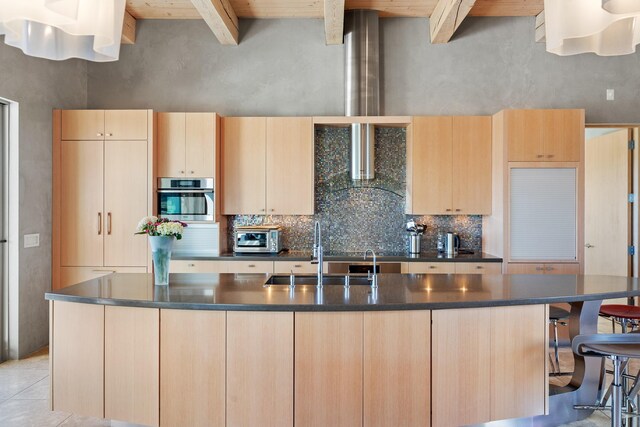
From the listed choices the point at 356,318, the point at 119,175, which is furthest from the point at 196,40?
the point at 356,318

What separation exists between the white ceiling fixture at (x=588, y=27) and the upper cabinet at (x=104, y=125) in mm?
3783

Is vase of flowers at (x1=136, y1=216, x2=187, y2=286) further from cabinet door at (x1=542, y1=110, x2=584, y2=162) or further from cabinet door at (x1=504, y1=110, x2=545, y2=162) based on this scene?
cabinet door at (x1=542, y1=110, x2=584, y2=162)

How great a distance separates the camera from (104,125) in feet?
15.3

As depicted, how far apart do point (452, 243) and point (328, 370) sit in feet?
9.39

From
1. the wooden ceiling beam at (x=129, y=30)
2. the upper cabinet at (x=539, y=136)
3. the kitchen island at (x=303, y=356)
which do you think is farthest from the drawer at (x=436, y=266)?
the wooden ceiling beam at (x=129, y=30)

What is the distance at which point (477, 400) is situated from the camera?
255 cm

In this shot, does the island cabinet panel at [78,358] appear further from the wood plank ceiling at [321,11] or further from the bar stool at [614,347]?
the wood plank ceiling at [321,11]

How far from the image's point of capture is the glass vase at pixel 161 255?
2875 millimetres

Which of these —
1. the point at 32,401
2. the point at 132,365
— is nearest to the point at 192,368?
the point at 132,365

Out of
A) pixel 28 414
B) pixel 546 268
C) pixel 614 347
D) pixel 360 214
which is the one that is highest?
pixel 360 214

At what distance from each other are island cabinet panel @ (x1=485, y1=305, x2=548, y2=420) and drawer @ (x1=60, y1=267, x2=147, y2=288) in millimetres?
3471

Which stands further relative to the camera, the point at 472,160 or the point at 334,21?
the point at 472,160

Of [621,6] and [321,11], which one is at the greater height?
[321,11]

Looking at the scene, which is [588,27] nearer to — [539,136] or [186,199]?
[539,136]
